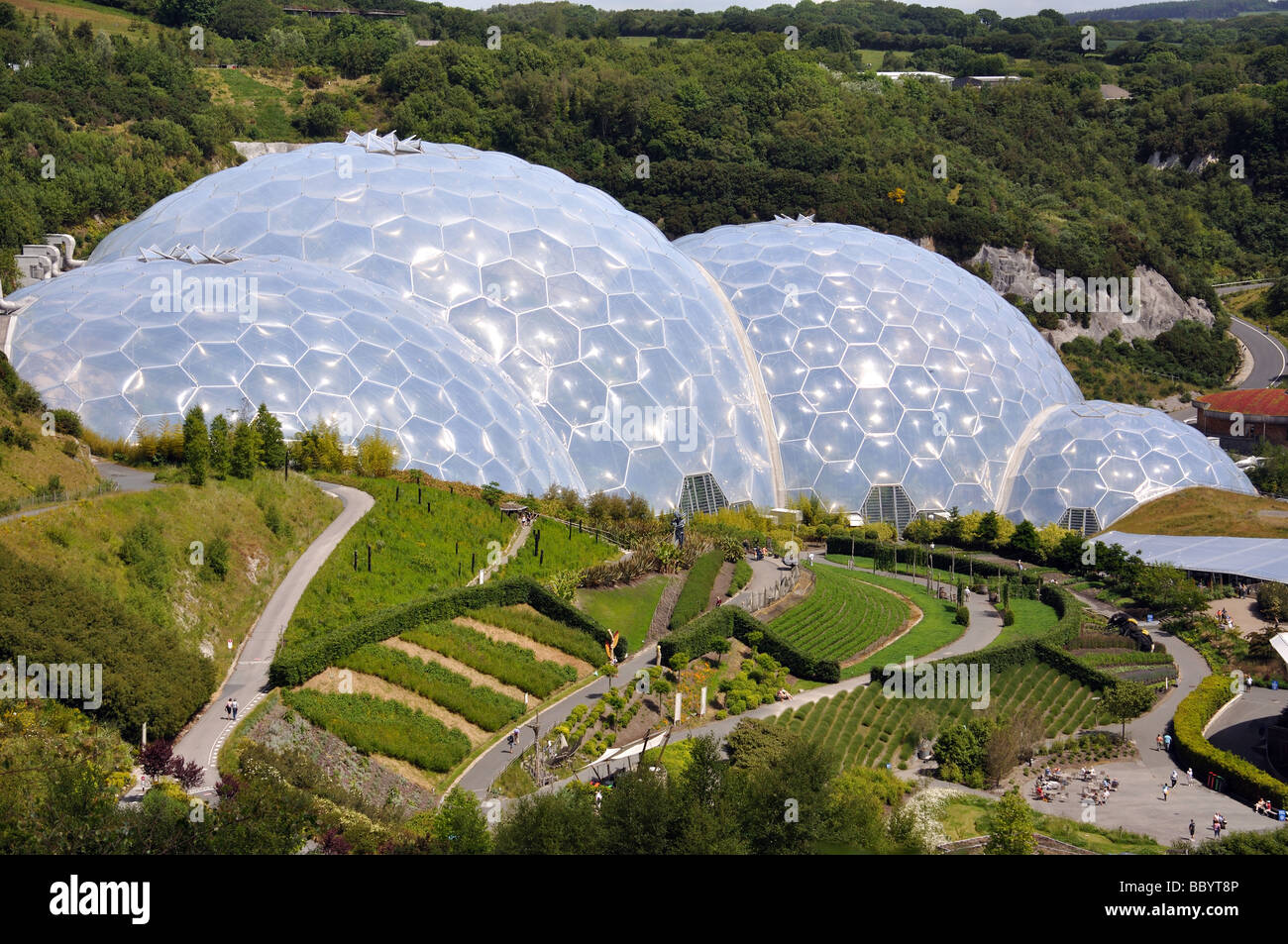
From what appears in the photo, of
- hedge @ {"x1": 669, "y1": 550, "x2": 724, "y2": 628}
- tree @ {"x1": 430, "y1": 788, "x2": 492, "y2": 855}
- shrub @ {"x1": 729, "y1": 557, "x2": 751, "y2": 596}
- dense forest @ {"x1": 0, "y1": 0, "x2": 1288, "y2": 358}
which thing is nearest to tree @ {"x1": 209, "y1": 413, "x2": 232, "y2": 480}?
hedge @ {"x1": 669, "y1": 550, "x2": 724, "y2": 628}

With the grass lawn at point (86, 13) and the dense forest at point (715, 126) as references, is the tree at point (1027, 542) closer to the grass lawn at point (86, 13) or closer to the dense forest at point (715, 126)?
the dense forest at point (715, 126)

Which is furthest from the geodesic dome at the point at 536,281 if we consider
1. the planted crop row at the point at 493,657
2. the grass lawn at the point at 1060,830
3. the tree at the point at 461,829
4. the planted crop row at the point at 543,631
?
the tree at the point at 461,829

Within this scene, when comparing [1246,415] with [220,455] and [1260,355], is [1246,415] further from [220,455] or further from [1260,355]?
[220,455]

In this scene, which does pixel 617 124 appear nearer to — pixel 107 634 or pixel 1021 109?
pixel 1021 109

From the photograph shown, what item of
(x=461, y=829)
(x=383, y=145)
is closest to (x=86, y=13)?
(x=383, y=145)

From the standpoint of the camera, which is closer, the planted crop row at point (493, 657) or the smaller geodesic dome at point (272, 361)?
the planted crop row at point (493, 657)
